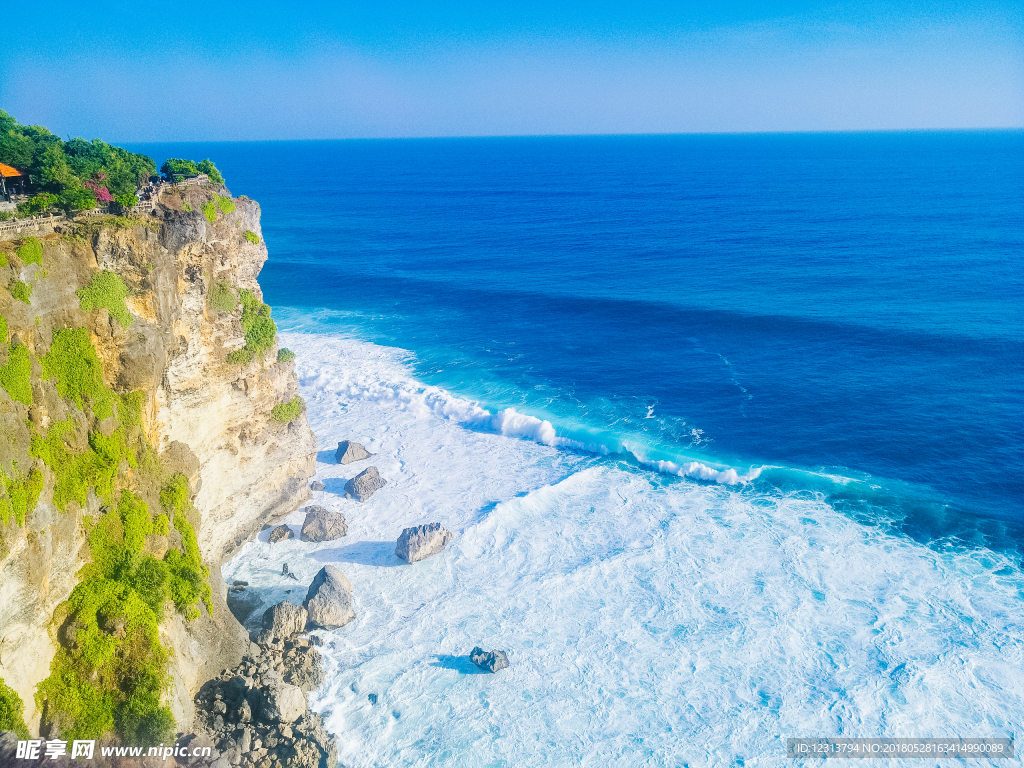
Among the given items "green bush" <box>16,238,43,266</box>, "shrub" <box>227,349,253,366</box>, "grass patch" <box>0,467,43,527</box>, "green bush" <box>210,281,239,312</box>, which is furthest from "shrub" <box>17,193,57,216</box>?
"grass patch" <box>0,467,43,527</box>

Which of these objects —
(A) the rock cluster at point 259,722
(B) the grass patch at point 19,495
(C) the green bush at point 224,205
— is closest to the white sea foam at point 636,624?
(A) the rock cluster at point 259,722

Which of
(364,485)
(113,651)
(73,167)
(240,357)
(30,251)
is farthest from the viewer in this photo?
(364,485)

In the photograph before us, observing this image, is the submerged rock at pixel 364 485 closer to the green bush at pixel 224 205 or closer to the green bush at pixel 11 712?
the green bush at pixel 224 205

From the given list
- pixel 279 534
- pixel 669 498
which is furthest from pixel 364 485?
pixel 669 498

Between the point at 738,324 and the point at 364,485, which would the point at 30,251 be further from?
the point at 738,324

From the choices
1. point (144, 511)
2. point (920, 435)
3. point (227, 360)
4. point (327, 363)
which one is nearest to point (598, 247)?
point (327, 363)

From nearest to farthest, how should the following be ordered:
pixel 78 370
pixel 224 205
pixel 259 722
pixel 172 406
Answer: pixel 78 370 < pixel 259 722 < pixel 172 406 < pixel 224 205

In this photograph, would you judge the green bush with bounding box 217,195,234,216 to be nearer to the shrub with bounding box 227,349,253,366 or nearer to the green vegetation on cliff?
the shrub with bounding box 227,349,253,366
